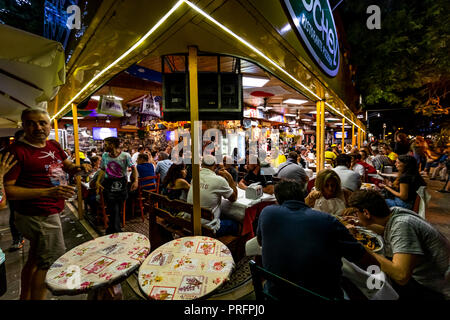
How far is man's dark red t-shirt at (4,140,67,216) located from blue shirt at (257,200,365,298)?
216 cm

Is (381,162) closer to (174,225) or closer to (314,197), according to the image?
(314,197)

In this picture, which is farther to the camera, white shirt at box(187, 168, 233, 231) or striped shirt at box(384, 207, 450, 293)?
white shirt at box(187, 168, 233, 231)

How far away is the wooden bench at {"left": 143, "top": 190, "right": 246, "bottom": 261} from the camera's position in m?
2.44

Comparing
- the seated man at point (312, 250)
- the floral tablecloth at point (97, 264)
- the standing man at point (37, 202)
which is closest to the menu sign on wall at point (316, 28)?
the seated man at point (312, 250)

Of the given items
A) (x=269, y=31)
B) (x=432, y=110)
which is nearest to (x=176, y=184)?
(x=269, y=31)

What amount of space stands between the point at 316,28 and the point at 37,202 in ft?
15.7

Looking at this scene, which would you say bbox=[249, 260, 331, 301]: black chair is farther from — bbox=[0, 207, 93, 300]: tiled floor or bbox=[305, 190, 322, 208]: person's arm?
bbox=[0, 207, 93, 300]: tiled floor

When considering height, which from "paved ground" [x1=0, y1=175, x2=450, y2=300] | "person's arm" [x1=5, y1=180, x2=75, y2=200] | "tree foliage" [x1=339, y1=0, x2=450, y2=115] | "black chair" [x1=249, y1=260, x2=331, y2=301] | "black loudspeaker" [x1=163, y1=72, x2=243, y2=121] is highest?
"tree foliage" [x1=339, y1=0, x2=450, y2=115]

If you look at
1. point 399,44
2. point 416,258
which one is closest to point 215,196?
point 416,258

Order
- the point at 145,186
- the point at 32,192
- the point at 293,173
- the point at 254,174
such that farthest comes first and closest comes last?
the point at 145,186, the point at 254,174, the point at 293,173, the point at 32,192

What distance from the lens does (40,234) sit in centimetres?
199

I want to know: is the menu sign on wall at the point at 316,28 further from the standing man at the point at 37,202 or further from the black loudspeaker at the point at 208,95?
the standing man at the point at 37,202

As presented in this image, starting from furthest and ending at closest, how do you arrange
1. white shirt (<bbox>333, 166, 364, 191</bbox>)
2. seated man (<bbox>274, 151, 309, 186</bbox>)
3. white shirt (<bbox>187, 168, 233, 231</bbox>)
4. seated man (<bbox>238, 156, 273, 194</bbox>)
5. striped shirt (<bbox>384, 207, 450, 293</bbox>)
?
seated man (<bbox>238, 156, 273, 194</bbox>)
seated man (<bbox>274, 151, 309, 186</bbox>)
white shirt (<bbox>333, 166, 364, 191</bbox>)
white shirt (<bbox>187, 168, 233, 231</bbox>)
striped shirt (<bbox>384, 207, 450, 293</bbox>)

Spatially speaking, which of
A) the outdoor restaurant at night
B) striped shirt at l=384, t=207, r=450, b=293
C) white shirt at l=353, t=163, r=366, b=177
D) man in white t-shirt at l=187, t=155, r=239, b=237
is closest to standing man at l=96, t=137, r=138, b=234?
the outdoor restaurant at night
